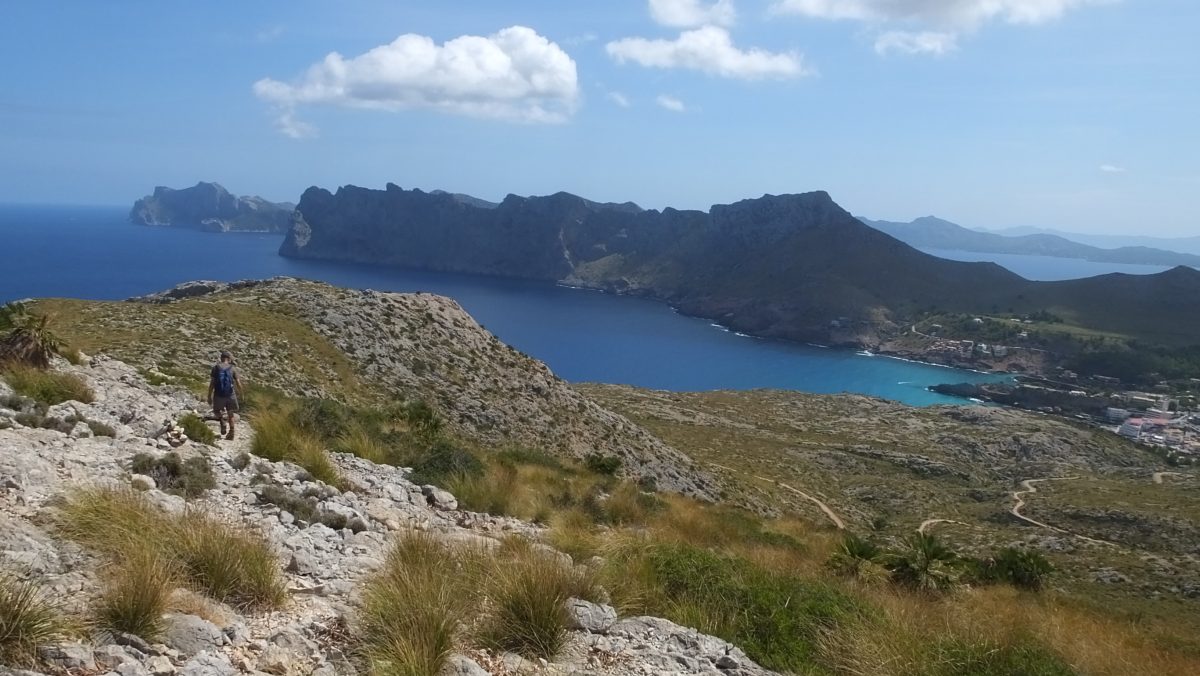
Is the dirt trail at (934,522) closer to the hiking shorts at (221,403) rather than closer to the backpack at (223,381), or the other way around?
the hiking shorts at (221,403)

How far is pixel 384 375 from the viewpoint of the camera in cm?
2900

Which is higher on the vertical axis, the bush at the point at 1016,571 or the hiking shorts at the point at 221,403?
the hiking shorts at the point at 221,403

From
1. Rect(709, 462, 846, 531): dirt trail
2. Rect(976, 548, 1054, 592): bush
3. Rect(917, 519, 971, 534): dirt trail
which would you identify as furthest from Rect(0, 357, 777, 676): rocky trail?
Rect(917, 519, 971, 534): dirt trail

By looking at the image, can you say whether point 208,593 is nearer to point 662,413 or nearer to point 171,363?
point 171,363

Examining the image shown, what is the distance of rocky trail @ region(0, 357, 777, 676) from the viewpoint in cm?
493

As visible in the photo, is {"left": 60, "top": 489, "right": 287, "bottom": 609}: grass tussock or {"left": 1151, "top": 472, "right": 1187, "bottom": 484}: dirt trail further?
{"left": 1151, "top": 472, "right": 1187, "bottom": 484}: dirt trail

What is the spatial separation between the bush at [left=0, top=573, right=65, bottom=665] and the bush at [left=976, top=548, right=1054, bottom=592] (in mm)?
17655

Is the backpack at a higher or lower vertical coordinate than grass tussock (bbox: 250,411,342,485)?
higher

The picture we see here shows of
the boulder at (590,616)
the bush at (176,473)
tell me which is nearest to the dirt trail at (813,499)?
the boulder at (590,616)

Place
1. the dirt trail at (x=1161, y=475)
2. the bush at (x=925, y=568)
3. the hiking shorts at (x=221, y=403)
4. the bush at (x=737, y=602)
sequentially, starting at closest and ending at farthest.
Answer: the bush at (x=737, y=602) < the bush at (x=925, y=568) < the hiking shorts at (x=221, y=403) < the dirt trail at (x=1161, y=475)

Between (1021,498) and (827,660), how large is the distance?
46.8 metres

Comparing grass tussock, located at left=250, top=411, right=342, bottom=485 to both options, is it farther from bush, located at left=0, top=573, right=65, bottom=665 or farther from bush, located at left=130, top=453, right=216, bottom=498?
bush, located at left=0, top=573, right=65, bottom=665

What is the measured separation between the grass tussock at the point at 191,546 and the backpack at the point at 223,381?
6.60 metres

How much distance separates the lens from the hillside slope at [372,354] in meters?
24.1
